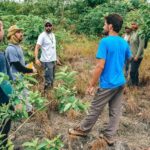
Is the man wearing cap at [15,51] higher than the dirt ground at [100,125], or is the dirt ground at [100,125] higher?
the man wearing cap at [15,51]

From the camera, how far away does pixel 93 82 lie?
17.2 feet

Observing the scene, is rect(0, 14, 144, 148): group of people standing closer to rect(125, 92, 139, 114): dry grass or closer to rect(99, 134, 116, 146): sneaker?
rect(99, 134, 116, 146): sneaker

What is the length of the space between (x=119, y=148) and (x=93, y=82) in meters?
1.03

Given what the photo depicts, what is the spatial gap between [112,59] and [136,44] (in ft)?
10.2

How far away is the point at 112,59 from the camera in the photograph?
523cm

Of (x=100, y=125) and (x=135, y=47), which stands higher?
(x=135, y=47)

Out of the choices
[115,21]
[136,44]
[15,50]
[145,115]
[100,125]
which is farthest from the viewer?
[136,44]

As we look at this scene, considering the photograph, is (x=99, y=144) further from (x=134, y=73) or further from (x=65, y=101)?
(x=134, y=73)

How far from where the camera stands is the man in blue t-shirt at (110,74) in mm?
5160

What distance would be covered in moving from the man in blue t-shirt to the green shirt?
259 cm

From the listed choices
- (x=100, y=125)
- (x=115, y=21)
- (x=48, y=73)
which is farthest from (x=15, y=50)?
(x=48, y=73)

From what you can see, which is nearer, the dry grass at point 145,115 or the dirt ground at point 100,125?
the dirt ground at point 100,125

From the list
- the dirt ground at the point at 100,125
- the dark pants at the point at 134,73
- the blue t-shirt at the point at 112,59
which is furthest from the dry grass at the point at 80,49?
the blue t-shirt at the point at 112,59

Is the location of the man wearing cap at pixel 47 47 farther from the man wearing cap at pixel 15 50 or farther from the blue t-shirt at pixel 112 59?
the blue t-shirt at pixel 112 59
